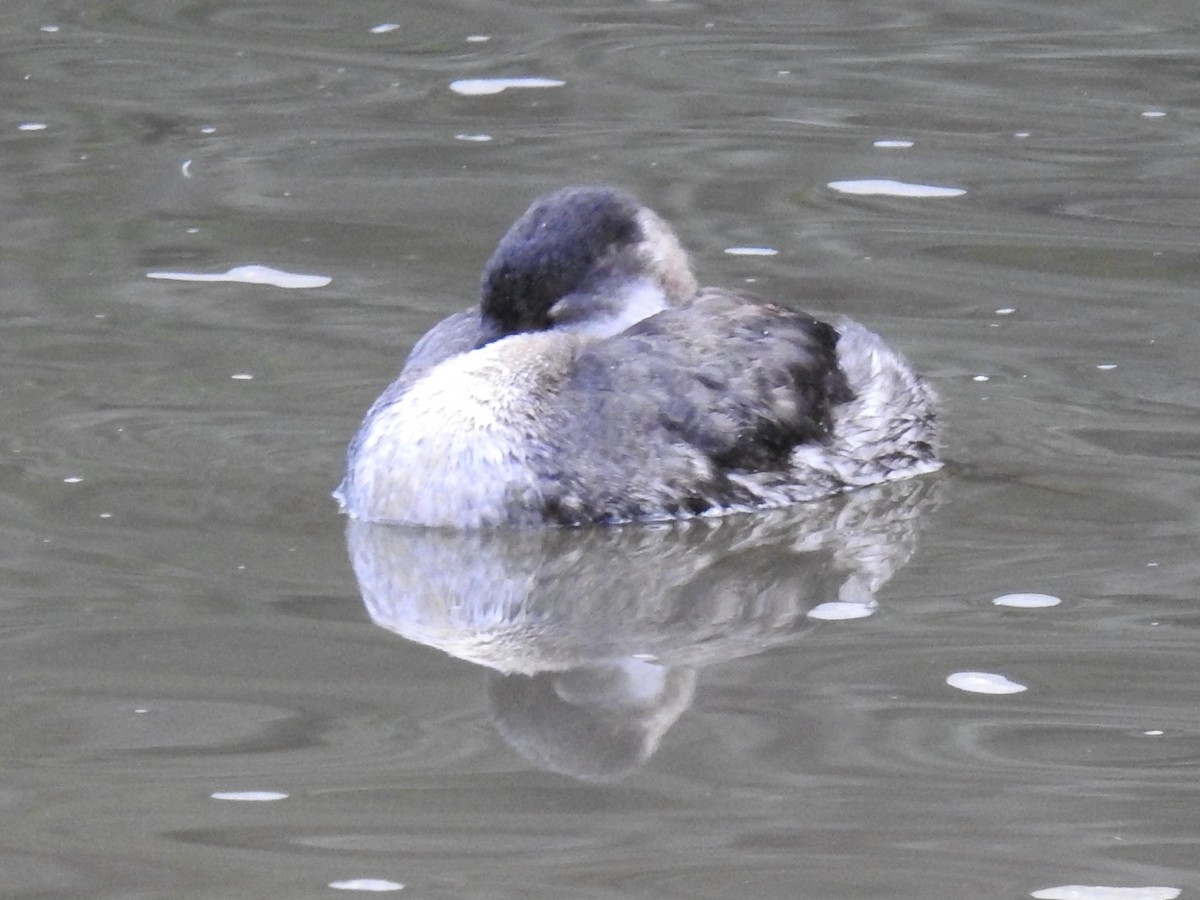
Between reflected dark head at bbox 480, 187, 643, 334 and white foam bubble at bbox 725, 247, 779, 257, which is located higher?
reflected dark head at bbox 480, 187, 643, 334

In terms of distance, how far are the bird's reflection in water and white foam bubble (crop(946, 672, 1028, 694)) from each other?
23.5 inches

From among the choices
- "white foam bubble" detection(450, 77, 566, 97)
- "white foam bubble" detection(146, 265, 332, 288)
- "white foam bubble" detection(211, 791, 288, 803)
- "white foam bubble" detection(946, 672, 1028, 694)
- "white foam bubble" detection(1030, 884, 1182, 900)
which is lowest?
"white foam bubble" detection(946, 672, 1028, 694)

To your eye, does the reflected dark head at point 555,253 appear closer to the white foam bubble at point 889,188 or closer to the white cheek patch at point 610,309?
the white cheek patch at point 610,309

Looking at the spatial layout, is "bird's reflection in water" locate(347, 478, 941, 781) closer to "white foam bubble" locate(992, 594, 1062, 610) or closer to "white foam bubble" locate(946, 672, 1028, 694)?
"white foam bubble" locate(992, 594, 1062, 610)

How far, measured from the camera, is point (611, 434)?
7938 mm

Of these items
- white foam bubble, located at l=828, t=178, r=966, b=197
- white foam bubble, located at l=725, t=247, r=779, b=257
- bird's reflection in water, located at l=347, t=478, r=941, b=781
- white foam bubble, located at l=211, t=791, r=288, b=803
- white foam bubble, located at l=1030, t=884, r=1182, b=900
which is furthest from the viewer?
white foam bubble, located at l=828, t=178, r=966, b=197

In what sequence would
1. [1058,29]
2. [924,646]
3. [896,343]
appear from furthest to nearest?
[1058,29], [896,343], [924,646]

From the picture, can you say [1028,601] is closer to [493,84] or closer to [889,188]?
[889,188]

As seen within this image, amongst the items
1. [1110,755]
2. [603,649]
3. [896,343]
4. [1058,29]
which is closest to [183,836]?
[603,649]

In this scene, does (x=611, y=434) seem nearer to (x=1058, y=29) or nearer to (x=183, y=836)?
(x=183, y=836)

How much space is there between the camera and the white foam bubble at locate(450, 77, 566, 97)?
545 inches

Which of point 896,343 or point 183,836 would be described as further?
point 896,343

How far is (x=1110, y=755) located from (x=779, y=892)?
111 cm

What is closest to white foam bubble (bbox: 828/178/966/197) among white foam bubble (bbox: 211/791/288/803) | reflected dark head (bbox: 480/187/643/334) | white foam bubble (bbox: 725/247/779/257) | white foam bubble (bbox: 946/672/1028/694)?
white foam bubble (bbox: 725/247/779/257)
